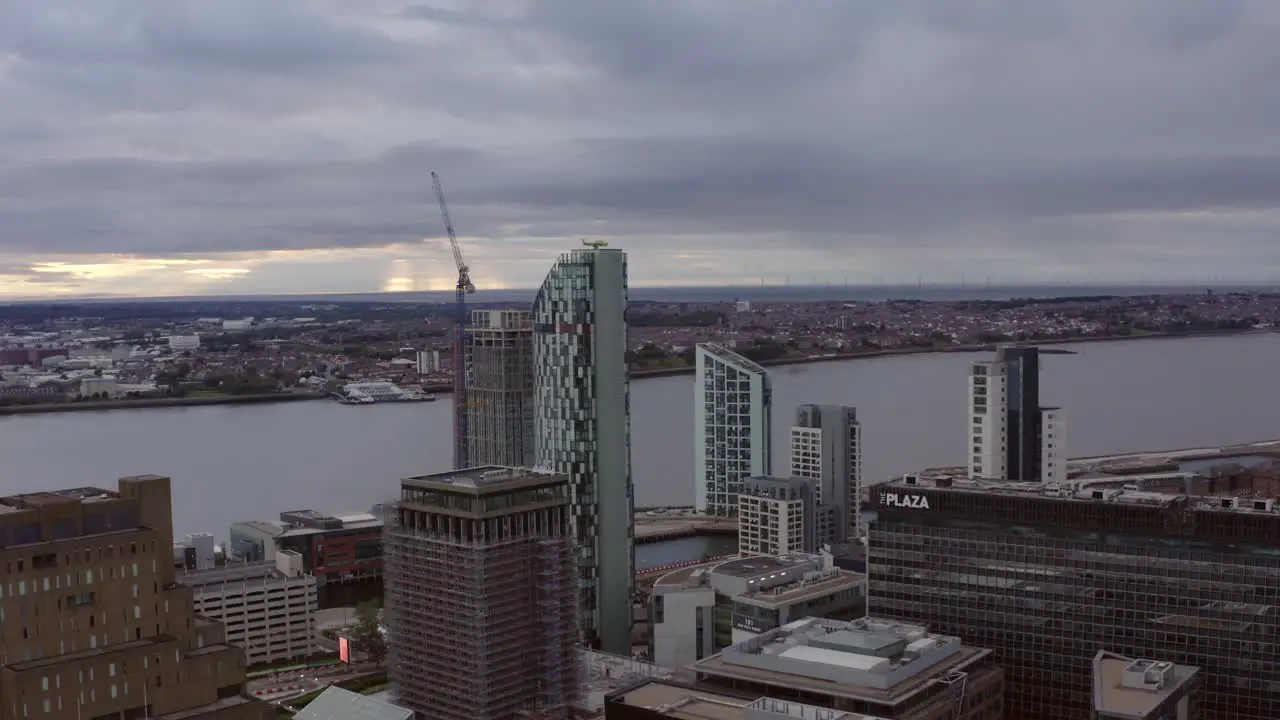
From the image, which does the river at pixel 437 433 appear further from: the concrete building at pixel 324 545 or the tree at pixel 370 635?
the tree at pixel 370 635

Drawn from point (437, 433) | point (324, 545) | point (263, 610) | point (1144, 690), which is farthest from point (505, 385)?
point (437, 433)

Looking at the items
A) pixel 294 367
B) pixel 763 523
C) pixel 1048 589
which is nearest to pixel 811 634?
pixel 1048 589

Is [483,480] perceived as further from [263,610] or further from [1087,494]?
[263,610]

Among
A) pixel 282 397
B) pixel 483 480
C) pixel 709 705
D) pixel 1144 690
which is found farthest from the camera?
pixel 282 397

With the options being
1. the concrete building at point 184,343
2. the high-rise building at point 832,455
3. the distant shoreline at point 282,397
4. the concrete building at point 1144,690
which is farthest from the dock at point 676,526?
the concrete building at point 184,343

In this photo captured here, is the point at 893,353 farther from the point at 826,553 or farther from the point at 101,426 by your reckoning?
the point at 826,553

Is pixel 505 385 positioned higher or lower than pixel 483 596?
higher
